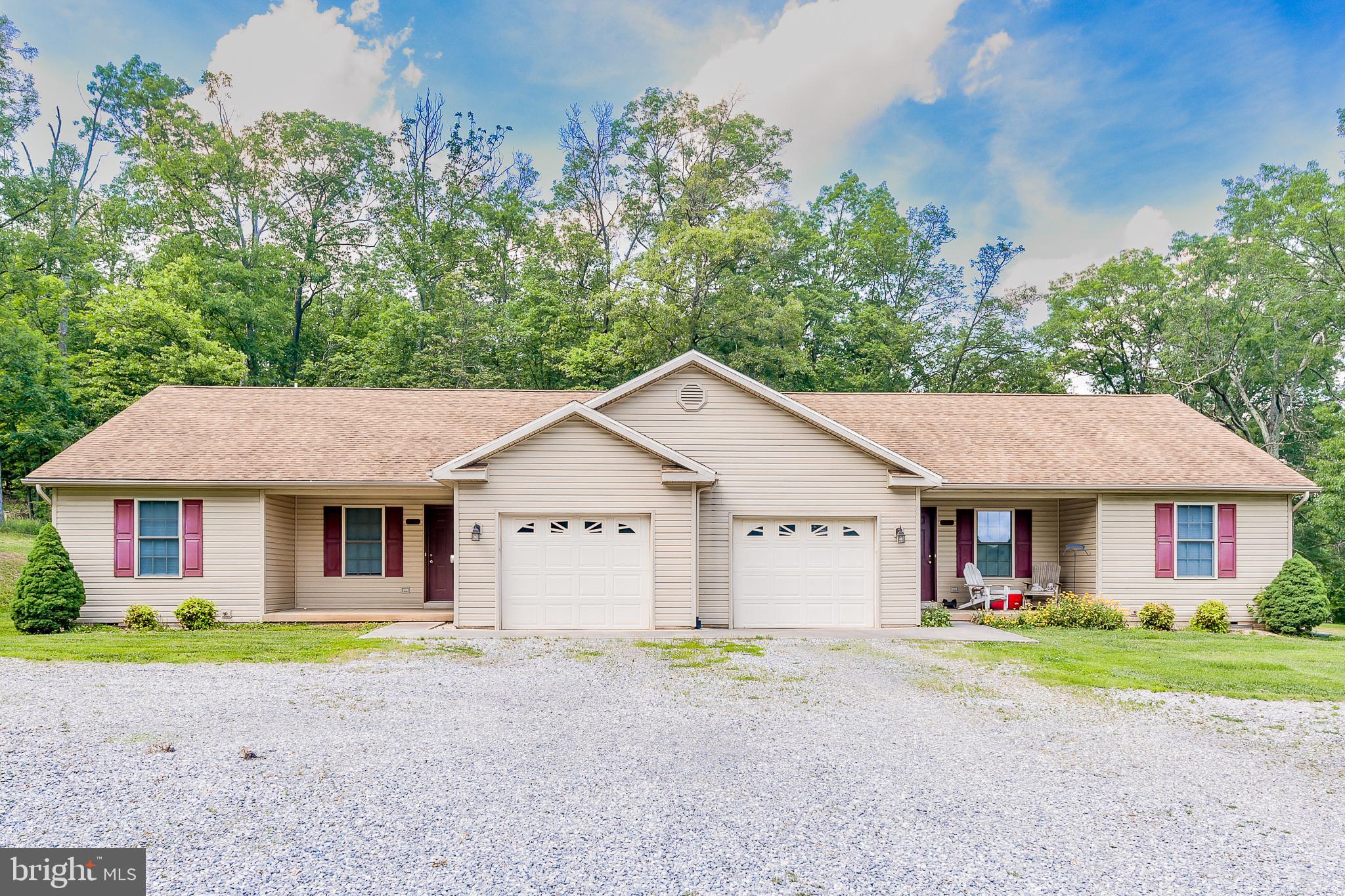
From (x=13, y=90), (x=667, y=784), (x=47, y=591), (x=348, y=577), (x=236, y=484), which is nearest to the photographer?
(x=667, y=784)

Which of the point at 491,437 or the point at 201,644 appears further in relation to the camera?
the point at 491,437

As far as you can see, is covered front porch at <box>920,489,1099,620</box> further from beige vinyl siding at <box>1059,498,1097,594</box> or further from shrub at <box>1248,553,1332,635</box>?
shrub at <box>1248,553,1332,635</box>

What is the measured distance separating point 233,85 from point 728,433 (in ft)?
102

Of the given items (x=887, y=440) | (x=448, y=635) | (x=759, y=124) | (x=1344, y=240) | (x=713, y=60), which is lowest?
(x=448, y=635)

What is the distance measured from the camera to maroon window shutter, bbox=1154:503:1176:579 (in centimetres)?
1490

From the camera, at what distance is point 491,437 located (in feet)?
52.4

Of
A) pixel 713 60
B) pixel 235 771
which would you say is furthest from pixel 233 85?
pixel 235 771

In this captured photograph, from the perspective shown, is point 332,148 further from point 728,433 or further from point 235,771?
point 235,771

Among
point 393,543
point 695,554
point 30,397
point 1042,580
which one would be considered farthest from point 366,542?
point 30,397

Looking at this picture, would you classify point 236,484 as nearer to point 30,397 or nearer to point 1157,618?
point 30,397

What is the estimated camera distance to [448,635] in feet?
39.0

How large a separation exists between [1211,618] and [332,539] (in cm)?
1683

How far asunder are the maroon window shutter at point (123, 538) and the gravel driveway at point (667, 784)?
5314mm

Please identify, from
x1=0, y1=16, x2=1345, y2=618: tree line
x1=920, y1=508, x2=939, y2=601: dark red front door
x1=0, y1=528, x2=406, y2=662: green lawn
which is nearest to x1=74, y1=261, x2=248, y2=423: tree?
x1=0, y1=16, x2=1345, y2=618: tree line
